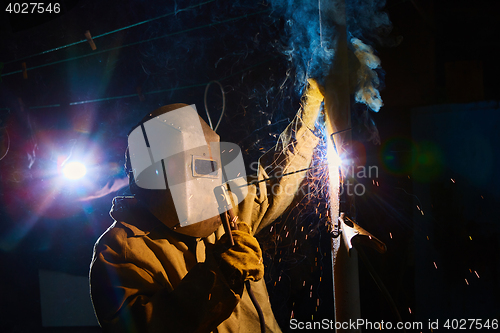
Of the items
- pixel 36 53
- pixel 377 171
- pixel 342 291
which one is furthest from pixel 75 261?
pixel 377 171

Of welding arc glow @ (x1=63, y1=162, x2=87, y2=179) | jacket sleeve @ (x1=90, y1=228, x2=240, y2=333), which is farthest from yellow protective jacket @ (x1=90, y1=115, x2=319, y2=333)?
welding arc glow @ (x1=63, y1=162, x2=87, y2=179)

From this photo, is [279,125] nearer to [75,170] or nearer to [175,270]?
[175,270]

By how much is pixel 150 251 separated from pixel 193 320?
0.59m

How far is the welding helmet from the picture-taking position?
1.82 metres

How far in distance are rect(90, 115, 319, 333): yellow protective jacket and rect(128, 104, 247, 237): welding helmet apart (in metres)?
0.16

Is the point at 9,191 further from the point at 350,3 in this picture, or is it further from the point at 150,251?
the point at 350,3

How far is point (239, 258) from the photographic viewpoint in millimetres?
1520

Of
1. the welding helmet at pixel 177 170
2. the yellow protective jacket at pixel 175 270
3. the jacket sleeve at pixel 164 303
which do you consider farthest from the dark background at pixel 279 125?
the jacket sleeve at pixel 164 303

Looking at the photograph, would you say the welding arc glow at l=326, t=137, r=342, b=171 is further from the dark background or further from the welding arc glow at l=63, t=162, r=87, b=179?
the welding arc glow at l=63, t=162, r=87, b=179

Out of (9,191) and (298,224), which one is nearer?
(298,224)

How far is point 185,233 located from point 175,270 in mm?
271

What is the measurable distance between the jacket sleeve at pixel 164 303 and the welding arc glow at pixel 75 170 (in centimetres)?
279

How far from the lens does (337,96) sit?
5.28ft

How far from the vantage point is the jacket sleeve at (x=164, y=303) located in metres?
1.42
